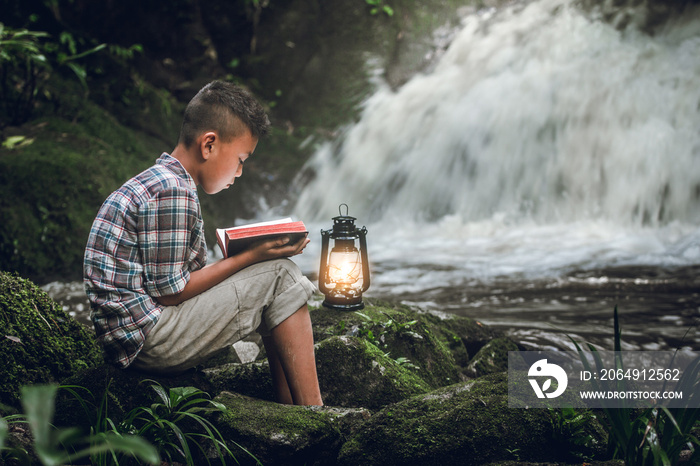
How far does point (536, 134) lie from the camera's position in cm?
909

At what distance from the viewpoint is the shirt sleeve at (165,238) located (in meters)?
2.32

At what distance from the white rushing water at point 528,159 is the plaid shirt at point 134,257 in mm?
4073

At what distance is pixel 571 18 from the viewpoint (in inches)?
394

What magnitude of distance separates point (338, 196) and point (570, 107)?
4.31m

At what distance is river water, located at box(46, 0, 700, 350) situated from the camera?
5.98m

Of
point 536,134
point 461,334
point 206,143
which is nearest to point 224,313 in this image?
point 206,143

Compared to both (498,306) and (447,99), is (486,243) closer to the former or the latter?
(498,306)

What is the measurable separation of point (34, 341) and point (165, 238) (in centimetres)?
99

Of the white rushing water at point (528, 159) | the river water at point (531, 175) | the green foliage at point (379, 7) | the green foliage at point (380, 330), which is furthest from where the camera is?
the green foliage at point (379, 7)

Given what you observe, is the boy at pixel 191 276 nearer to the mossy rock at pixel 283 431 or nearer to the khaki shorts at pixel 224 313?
the khaki shorts at pixel 224 313

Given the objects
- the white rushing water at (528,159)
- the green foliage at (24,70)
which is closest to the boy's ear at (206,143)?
the white rushing water at (528,159)

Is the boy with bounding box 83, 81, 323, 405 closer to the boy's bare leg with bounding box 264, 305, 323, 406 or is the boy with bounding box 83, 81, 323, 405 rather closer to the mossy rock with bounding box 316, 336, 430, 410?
the boy's bare leg with bounding box 264, 305, 323, 406

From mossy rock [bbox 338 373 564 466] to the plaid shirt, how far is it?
105 centimetres

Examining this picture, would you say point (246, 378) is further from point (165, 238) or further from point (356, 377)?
point (165, 238)
